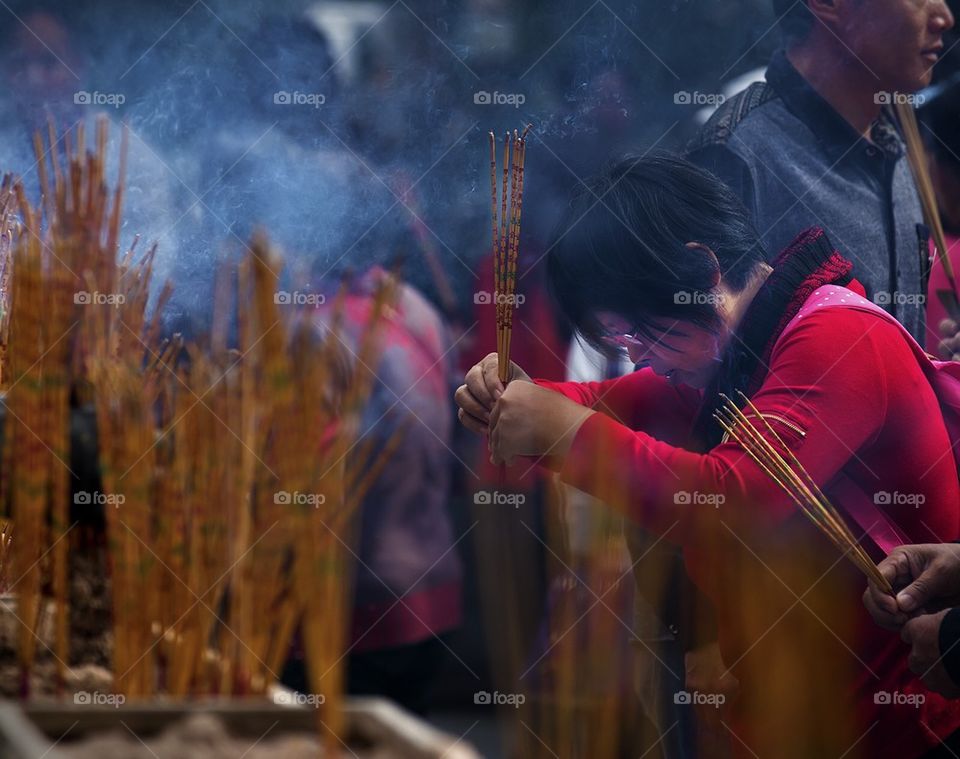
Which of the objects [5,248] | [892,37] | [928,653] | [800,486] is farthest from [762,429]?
[5,248]

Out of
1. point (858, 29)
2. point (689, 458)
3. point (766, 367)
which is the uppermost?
point (858, 29)

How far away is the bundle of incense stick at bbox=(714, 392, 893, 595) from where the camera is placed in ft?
6.00

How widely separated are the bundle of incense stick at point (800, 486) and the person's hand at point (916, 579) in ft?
0.06

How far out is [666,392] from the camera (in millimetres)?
2059

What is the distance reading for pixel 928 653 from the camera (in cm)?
179

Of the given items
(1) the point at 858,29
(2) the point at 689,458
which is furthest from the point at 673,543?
(1) the point at 858,29

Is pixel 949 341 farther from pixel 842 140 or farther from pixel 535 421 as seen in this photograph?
pixel 535 421

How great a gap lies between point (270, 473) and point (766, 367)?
35.2 inches

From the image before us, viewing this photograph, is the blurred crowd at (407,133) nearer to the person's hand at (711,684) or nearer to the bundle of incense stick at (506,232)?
the bundle of incense stick at (506,232)

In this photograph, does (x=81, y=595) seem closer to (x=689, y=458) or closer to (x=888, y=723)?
(x=689, y=458)

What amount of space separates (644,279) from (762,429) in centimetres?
27

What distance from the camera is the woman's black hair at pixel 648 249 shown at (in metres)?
1.85

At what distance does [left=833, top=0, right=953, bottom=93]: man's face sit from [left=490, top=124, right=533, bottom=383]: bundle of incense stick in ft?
1.75

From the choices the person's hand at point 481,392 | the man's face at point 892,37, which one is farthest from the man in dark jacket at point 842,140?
the person's hand at point 481,392
